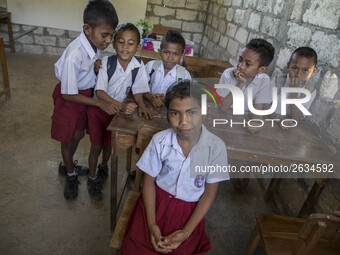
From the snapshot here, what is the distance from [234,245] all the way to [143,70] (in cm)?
158

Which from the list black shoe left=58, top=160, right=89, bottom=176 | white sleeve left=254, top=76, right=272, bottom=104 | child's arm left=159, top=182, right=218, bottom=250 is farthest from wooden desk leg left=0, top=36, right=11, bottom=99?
child's arm left=159, top=182, right=218, bottom=250

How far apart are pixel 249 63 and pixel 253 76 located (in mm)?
131

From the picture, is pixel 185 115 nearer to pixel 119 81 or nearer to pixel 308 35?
pixel 119 81

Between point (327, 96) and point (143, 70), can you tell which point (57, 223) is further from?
point (327, 96)

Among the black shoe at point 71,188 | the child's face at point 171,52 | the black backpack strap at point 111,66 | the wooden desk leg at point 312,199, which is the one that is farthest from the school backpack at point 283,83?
the black shoe at point 71,188

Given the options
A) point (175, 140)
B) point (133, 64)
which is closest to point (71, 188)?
point (133, 64)

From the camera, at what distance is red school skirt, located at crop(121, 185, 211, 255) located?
4.22 feet

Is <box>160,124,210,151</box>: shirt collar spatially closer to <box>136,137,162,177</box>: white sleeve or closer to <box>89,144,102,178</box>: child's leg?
<box>136,137,162,177</box>: white sleeve

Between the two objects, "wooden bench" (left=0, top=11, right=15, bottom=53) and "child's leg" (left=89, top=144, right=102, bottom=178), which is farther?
"wooden bench" (left=0, top=11, right=15, bottom=53)

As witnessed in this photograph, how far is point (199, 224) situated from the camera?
56.4 inches

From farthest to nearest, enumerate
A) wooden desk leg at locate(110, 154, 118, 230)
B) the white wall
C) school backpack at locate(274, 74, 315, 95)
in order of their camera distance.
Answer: the white wall < school backpack at locate(274, 74, 315, 95) < wooden desk leg at locate(110, 154, 118, 230)

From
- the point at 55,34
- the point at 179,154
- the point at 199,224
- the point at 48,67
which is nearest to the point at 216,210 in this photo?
the point at 199,224

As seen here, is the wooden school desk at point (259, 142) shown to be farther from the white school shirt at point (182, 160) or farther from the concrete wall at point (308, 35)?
the concrete wall at point (308, 35)

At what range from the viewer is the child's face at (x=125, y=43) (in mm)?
1845
